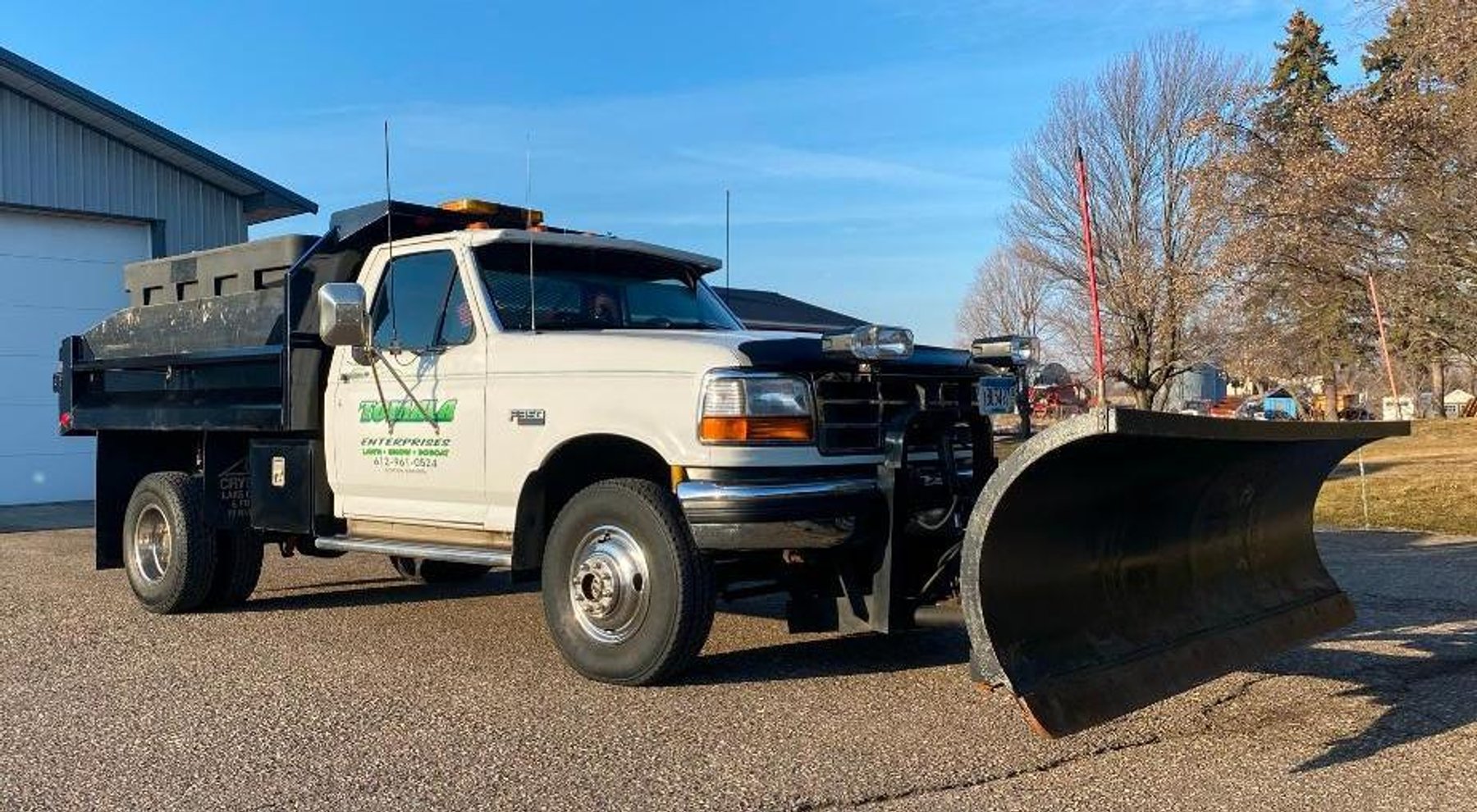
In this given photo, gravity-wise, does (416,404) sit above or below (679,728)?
above

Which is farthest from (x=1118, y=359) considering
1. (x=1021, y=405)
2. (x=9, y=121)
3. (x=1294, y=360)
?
(x=1021, y=405)

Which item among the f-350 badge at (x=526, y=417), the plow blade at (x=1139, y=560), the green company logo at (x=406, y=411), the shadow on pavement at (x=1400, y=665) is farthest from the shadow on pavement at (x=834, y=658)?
the green company logo at (x=406, y=411)

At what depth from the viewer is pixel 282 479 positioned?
7238 mm

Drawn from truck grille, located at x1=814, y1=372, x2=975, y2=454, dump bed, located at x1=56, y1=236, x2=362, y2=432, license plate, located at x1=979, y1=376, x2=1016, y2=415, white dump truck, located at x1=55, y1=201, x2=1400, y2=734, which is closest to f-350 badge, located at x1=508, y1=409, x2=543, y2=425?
white dump truck, located at x1=55, y1=201, x2=1400, y2=734

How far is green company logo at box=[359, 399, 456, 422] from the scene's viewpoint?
6.37m

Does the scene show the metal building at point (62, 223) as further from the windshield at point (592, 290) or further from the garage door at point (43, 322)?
the windshield at point (592, 290)

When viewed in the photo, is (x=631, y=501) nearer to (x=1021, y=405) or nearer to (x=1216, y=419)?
(x=1021, y=405)

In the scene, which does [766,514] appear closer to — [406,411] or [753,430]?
[753,430]

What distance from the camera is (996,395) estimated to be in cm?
594

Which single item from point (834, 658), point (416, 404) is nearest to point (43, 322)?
point (416, 404)

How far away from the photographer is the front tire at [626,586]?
17.5 feet

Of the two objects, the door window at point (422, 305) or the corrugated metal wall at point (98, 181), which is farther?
the corrugated metal wall at point (98, 181)

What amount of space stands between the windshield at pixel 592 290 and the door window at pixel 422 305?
22 centimetres

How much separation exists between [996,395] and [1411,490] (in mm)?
12893
